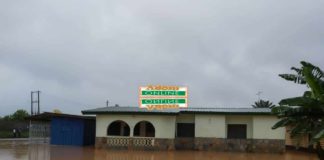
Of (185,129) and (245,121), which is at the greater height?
(245,121)

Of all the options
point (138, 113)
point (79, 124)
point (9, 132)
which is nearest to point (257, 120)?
point (138, 113)

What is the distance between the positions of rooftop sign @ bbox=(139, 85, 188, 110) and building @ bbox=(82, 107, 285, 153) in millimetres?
594

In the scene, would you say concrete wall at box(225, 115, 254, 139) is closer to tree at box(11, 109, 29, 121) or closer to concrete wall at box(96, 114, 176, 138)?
concrete wall at box(96, 114, 176, 138)

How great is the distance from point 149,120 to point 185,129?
3.30 m

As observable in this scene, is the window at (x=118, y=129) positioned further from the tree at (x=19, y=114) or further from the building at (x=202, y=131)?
the tree at (x=19, y=114)

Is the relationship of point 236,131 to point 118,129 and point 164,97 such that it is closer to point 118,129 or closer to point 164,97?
point 164,97

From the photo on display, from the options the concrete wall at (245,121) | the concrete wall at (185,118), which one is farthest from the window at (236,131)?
the concrete wall at (185,118)

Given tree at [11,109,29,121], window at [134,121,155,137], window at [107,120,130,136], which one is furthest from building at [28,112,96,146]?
tree at [11,109,29,121]

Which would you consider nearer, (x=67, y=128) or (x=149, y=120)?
(x=149, y=120)

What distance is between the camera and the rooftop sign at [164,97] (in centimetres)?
2806

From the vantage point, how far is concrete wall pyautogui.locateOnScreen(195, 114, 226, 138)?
2798 cm

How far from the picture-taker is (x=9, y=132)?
146 ft

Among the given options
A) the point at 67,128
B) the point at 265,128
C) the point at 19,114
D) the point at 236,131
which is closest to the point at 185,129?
the point at 236,131

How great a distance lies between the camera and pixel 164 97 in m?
28.1
